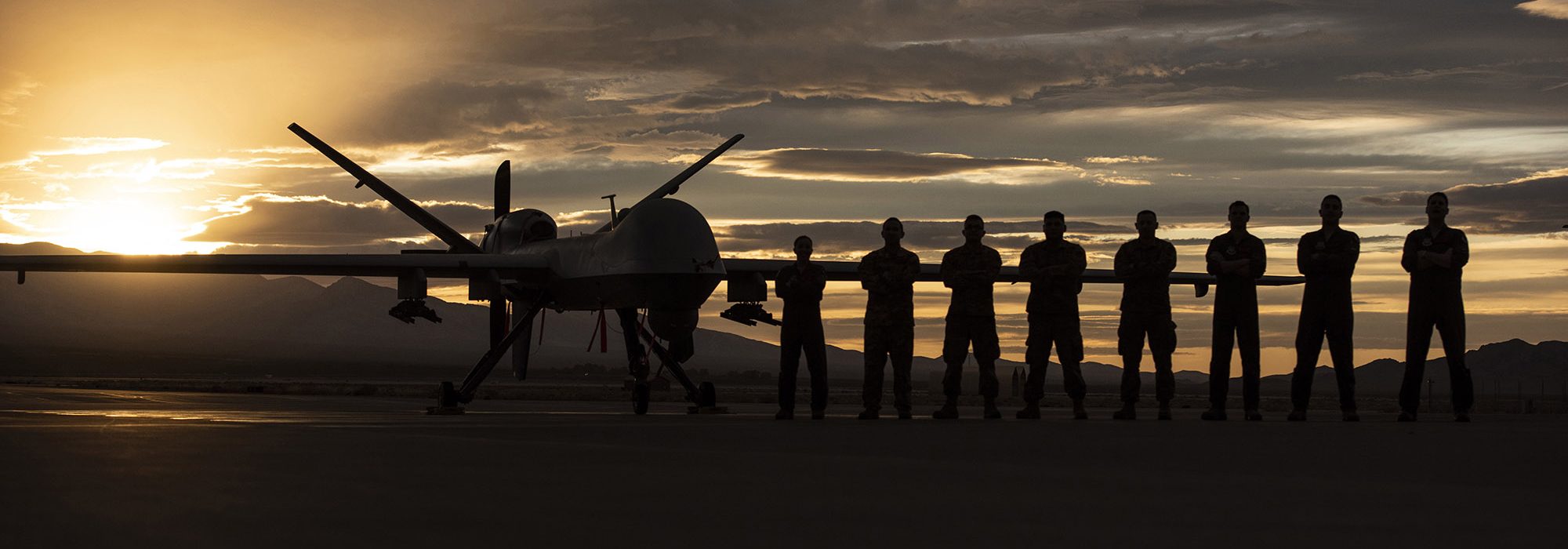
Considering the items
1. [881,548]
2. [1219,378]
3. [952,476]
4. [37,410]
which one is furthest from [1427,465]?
[37,410]

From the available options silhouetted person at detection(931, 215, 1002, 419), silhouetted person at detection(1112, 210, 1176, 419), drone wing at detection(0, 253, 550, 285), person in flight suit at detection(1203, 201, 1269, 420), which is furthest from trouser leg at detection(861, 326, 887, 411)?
drone wing at detection(0, 253, 550, 285)

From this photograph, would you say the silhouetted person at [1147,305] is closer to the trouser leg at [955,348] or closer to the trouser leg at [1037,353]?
the trouser leg at [1037,353]

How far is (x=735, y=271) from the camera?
24469mm

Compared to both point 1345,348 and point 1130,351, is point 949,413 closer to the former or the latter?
point 1130,351

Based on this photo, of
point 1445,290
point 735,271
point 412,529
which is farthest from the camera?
point 735,271

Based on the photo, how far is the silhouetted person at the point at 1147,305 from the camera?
1574 cm

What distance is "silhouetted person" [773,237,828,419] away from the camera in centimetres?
1622

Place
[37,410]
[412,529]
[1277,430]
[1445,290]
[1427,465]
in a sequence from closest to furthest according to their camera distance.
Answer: [412,529] < [1427,465] < [1277,430] < [1445,290] < [37,410]

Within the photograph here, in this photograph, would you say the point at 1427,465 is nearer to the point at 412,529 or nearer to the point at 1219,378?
the point at 412,529

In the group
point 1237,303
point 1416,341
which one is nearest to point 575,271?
point 1237,303

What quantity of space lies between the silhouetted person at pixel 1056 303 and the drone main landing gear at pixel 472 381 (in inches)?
303

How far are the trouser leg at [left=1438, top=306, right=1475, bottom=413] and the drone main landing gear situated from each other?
37.3 feet

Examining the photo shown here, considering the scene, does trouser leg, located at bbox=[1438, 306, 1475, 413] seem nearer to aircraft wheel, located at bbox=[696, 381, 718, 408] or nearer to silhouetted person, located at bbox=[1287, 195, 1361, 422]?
silhouetted person, located at bbox=[1287, 195, 1361, 422]

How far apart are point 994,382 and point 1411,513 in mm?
9985
